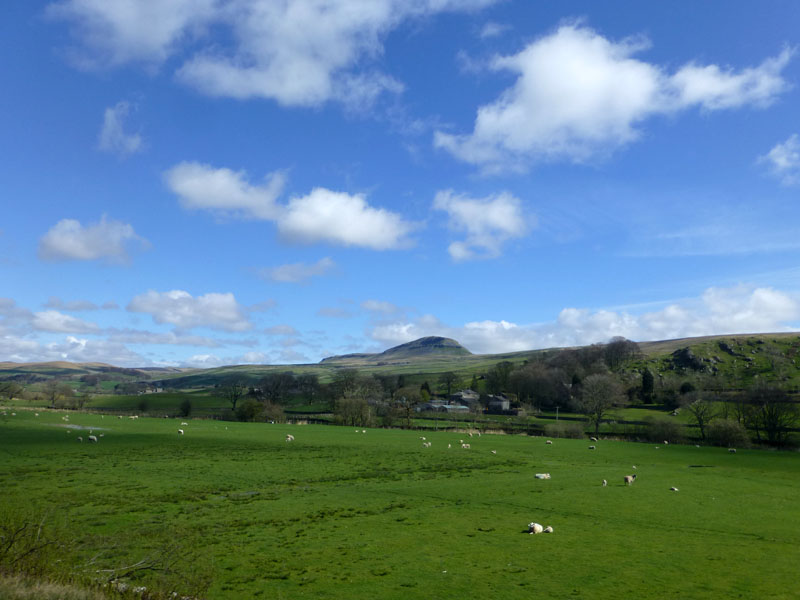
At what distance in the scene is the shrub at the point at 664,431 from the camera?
258ft

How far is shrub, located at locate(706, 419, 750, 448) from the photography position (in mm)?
72125

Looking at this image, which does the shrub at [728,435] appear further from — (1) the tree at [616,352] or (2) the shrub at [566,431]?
(1) the tree at [616,352]

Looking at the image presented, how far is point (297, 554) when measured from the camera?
54.2ft

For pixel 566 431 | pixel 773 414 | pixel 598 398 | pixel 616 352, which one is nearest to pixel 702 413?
pixel 773 414

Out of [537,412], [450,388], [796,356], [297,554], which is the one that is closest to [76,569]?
[297,554]

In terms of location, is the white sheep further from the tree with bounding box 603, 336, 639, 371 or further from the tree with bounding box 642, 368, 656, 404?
the tree with bounding box 603, 336, 639, 371

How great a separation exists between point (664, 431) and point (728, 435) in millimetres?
8539

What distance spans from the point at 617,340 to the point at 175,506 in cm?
19149

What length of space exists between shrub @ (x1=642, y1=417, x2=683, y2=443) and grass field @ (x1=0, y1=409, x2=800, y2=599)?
114 ft

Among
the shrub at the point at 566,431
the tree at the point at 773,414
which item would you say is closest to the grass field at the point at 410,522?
the shrub at the point at 566,431

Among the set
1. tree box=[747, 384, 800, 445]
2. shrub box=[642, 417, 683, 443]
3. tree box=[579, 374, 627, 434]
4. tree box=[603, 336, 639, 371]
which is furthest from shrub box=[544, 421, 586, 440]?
tree box=[603, 336, 639, 371]

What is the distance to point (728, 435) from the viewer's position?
72750mm

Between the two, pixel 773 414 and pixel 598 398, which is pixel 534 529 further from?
pixel 773 414

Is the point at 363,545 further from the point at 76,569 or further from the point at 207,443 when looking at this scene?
the point at 207,443
